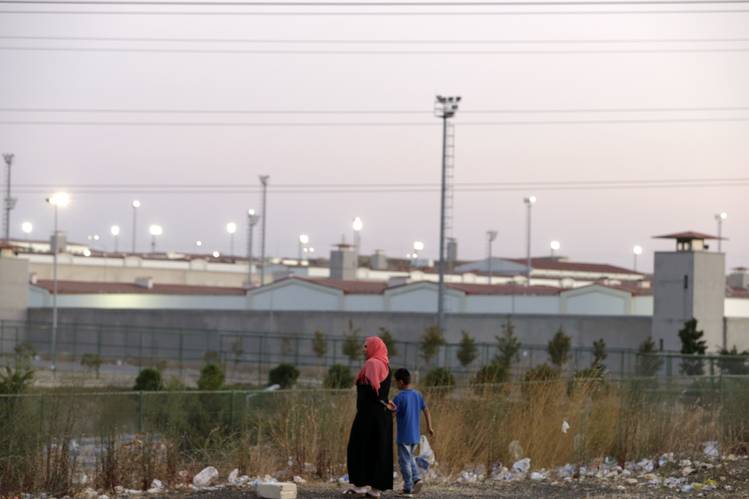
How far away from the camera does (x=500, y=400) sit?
21547 millimetres

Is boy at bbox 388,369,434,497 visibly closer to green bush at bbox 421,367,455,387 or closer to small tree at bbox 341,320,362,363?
green bush at bbox 421,367,455,387

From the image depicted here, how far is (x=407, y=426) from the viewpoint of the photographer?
1661 centimetres

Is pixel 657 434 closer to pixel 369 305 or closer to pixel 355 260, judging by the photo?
pixel 369 305

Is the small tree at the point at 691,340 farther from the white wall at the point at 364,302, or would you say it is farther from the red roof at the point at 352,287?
the white wall at the point at 364,302

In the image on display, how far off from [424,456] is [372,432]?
2494 mm

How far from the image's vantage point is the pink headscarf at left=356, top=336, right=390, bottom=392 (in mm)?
15906

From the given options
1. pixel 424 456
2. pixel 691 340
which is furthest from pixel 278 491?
pixel 691 340

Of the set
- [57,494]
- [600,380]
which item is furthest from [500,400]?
[57,494]

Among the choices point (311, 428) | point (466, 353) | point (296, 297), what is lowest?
point (311, 428)

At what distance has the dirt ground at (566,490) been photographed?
56.0ft

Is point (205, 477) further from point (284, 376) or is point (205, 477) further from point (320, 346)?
point (320, 346)

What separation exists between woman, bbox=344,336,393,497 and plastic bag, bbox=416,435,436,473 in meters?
2.16

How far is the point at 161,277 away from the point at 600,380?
252ft

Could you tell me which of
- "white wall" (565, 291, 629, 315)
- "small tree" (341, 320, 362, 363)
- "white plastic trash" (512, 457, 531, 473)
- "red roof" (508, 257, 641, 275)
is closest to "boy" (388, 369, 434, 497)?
"white plastic trash" (512, 457, 531, 473)
